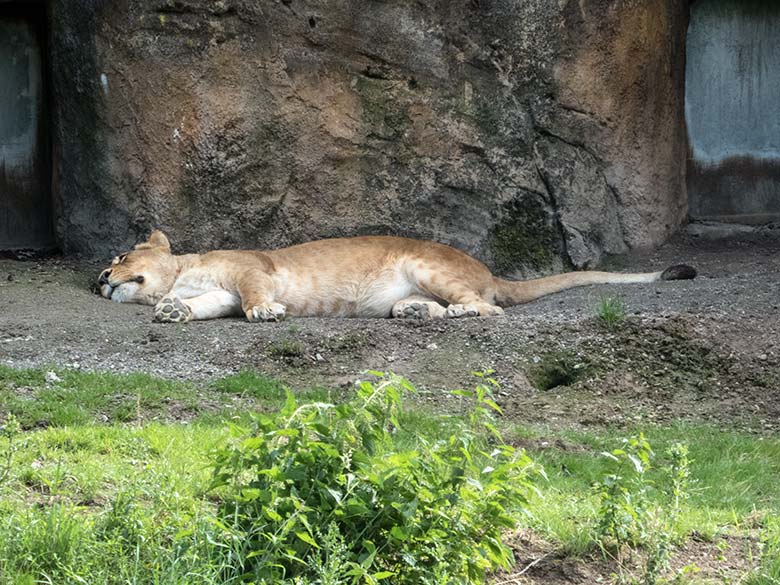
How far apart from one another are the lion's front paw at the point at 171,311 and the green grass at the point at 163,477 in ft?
5.76

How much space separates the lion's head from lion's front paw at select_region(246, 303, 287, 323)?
1.03 m

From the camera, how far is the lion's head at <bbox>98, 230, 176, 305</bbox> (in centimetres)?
1003

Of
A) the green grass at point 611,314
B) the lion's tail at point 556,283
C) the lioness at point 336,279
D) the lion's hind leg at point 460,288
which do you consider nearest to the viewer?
the green grass at point 611,314

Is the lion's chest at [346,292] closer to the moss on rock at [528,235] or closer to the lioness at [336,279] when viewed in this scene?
the lioness at [336,279]

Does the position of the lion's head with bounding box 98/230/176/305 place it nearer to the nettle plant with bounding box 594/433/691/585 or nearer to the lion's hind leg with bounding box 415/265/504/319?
the lion's hind leg with bounding box 415/265/504/319

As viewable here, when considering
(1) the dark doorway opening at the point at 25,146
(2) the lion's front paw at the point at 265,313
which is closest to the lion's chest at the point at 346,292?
(2) the lion's front paw at the point at 265,313

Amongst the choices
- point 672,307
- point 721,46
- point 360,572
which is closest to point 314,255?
point 672,307

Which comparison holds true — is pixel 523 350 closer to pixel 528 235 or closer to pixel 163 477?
pixel 528 235

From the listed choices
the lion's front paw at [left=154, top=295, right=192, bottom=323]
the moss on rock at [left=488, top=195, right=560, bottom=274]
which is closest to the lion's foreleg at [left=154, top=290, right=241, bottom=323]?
the lion's front paw at [left=154, top=295, right=192, bottom=323]

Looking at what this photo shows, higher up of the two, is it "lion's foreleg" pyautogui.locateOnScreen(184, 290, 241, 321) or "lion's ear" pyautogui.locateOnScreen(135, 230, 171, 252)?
"lion's ear" pyautogui.locateOnScreen(135, 230, 171, 252)

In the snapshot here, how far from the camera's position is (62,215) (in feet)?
37.0

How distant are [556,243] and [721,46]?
3.12 m

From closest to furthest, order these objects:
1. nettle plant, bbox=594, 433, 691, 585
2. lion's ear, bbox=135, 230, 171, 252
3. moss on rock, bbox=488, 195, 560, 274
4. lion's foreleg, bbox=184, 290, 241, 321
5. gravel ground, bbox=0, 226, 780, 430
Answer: nettle plant, bbox=594, 433, 691, 585 < gravel ground, bbox=0, 226, 780, 430 < lion's foreleg, bbox=184, 290, 241, 321 < lion's ear, bbox=135, 230, 171, 252 < moss on rock, bbox=488, 195, 560, 274

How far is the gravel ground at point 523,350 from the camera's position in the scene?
7664 mm
